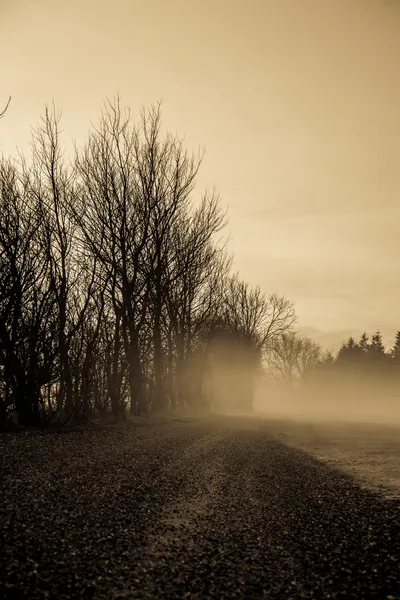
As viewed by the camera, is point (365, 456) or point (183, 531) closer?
point (183, 531)

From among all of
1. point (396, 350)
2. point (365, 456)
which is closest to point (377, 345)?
point (396, 350)

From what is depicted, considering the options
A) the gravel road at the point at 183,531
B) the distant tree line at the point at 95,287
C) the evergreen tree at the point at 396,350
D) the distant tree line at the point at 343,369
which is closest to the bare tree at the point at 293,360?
the distant tree line at the point at 343,369

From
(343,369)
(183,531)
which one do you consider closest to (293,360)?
(343,369)

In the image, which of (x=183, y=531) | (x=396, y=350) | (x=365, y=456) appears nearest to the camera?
(x=183, y=531)

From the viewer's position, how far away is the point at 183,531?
6047mm

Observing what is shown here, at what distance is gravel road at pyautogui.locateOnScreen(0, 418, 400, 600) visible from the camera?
4.45 metres

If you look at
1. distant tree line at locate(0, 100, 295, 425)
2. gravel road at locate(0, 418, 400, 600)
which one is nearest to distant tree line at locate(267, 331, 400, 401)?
distant tree line at locate(0, 100, 295, 425)

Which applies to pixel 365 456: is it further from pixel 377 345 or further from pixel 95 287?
pixel 377 345

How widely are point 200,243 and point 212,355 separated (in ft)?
96.2

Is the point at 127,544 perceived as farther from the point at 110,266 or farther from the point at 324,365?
the point at 324,365

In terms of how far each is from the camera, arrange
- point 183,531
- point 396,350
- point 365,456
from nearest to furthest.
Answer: point 183,531 → point 365,456 → point 396,350

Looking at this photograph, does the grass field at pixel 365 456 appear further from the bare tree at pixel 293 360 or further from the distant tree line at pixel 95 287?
the bare tree at pixel 293 360

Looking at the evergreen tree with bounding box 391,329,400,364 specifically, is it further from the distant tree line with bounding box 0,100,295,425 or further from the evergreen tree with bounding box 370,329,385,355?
the distant tree line with bounding box 0,100,295,425

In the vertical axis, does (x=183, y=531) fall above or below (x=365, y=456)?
above
